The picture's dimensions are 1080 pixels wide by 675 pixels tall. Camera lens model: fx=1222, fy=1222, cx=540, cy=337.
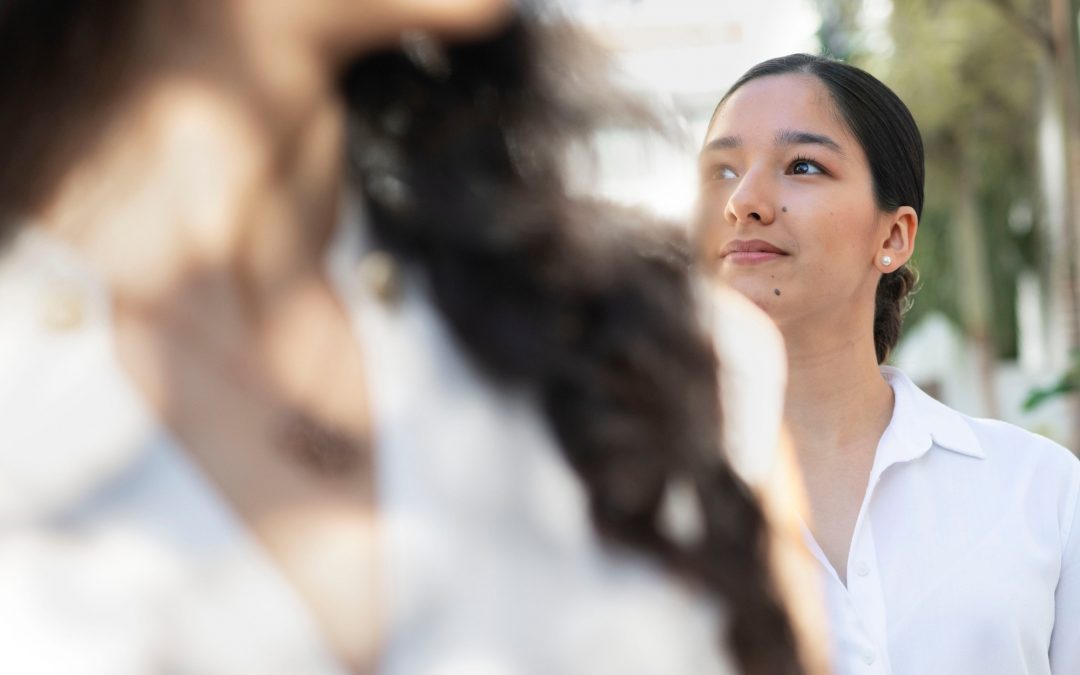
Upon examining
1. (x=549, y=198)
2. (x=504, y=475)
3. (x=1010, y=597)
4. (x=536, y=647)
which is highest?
(x=549, y=198)

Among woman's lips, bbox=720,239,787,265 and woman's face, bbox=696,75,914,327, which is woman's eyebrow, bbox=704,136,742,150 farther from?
woman's lips, bbox=720,239,787,265

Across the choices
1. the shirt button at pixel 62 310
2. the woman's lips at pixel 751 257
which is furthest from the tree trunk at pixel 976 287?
the shirt button at pixel 62 310

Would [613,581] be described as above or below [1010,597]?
above

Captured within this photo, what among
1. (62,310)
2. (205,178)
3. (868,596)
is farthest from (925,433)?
(62,310)

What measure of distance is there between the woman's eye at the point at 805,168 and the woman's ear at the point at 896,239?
21 cm

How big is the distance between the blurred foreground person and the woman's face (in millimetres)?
1152

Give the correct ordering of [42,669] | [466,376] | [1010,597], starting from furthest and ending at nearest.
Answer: [1010,597] → [466,376] → [42,669]

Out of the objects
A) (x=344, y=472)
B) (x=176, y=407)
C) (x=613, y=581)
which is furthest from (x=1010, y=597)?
(x=176, y=407)

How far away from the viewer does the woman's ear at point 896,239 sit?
2.53 metres

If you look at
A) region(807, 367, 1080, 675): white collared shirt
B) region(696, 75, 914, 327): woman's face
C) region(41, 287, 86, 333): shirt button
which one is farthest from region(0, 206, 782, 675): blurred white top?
region(696, 75, 914, 327): woman's face

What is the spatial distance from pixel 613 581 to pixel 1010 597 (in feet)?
4.19

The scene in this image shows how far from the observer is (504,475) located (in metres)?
1.08

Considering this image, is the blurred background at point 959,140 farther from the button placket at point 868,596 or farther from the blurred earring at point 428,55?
the button placket at point 868,596

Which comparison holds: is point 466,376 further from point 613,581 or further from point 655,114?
point 655,114
